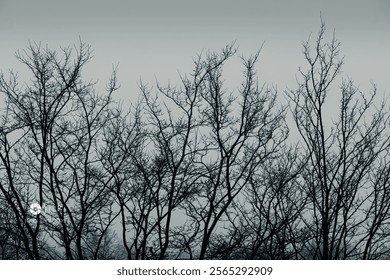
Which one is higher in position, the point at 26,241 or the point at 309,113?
the point at 309,113

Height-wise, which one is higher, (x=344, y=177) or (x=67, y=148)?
(x=67, y=148)

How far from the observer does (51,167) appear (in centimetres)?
361

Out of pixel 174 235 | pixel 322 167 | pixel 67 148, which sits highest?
pixel 67 148

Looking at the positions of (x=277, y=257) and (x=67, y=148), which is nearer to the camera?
(x=277, y=257)

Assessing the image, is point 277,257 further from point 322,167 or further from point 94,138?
point 94,138

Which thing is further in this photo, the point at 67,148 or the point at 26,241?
the point at 67,148

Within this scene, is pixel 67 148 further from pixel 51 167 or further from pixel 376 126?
pixel 376 126

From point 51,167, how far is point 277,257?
1805mm

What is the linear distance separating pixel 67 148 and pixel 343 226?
2204mm
